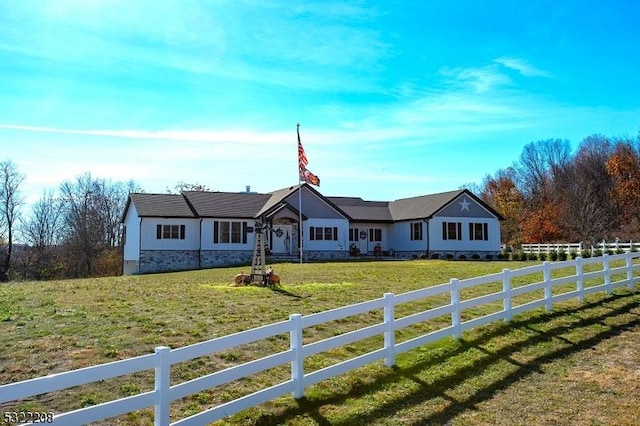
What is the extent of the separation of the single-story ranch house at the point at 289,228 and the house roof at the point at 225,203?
0.23 ft

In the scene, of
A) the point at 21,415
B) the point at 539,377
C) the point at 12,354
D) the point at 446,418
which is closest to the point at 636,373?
the point at 539,377

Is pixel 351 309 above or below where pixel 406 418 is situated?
above

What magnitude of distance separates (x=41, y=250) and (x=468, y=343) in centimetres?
5161

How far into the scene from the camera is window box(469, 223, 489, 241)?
39438 mm

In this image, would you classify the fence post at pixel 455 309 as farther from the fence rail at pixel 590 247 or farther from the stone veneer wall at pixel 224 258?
the stone veneer wall at pixel 224 258

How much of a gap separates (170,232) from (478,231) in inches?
891

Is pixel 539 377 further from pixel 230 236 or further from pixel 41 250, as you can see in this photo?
pixel 41 250

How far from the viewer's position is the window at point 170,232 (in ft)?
112

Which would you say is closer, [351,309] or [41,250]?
[351,309]

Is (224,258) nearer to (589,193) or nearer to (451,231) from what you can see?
(451,231)

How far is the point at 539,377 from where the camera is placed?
7414mm

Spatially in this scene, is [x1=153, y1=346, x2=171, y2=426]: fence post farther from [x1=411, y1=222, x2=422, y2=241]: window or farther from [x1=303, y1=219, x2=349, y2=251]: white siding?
[x1=411, y1=222, x2=422, y2=241]: window

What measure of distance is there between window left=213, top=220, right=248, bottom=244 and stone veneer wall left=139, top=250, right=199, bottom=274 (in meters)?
1.84

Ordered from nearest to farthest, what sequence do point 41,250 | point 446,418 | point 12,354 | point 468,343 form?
point 446,418 < point 12,354 < point 468,343 < point 41,250
